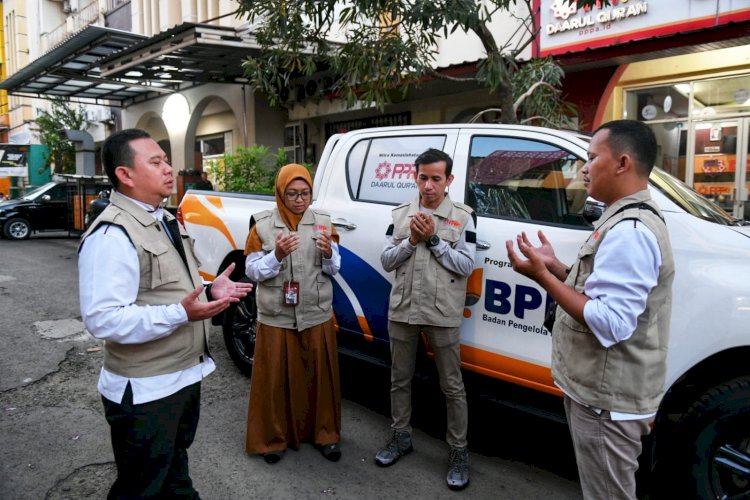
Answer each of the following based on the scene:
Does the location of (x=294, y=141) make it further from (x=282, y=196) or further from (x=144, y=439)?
(x=144, y=439)

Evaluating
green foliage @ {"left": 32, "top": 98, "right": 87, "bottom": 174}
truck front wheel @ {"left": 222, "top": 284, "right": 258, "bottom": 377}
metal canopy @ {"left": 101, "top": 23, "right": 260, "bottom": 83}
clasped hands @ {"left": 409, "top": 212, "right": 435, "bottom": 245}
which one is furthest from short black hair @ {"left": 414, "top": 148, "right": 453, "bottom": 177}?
green foliage @ {"left": 32, "top": 98, "right": 87, "bottom": 174}

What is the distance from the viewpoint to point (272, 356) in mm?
3443

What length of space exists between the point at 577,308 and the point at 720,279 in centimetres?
121

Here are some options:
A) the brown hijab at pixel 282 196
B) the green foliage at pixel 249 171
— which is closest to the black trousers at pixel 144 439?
the brown hijab at pixel 282 196

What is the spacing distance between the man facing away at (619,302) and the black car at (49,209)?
15336 mm

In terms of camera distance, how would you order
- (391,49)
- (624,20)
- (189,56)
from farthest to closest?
(189,56), (624,20), (391,49)

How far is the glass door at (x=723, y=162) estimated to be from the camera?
7.38 m

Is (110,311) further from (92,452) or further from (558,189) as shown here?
(558,189)

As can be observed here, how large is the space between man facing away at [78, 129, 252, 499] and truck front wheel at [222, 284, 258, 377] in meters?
2.31

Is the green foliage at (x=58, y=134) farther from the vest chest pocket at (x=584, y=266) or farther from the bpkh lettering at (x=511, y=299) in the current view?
the vest chest pocket at (x=584, y=266)

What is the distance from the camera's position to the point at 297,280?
336 cm

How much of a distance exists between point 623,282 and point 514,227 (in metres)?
1.49

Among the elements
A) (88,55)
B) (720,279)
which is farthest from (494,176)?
(88,55)

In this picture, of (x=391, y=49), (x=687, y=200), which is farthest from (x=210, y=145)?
(x=687, y=200)
